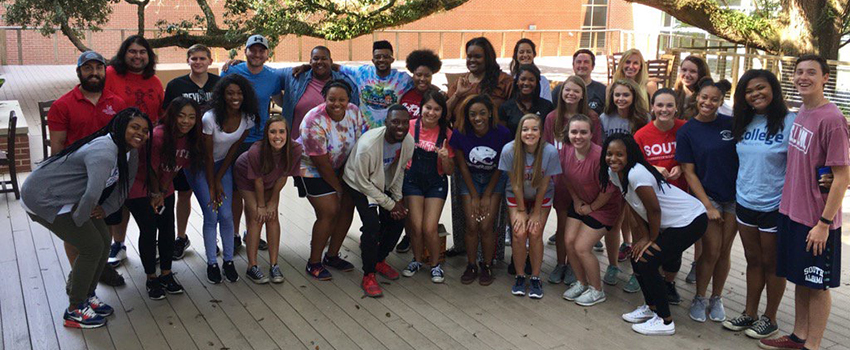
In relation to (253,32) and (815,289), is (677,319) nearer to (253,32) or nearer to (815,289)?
(815,289)

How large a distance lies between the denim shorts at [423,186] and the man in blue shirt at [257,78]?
1071 mm

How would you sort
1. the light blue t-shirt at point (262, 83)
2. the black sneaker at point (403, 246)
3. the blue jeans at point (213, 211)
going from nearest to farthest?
1. the blue jeans at point (213, 211)
2. the light blue t-shirt at point (262, 83)
3. the black sneaker at point (403, 246)

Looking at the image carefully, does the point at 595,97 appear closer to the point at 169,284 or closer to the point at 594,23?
the point at 169,284

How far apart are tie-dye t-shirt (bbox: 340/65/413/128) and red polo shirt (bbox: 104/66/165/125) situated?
1.37 m

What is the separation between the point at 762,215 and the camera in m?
3.98

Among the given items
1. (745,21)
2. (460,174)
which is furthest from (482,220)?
(745,21)

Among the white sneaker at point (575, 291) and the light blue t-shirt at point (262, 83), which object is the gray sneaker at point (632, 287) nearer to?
the white sneaker at point (575, 291)

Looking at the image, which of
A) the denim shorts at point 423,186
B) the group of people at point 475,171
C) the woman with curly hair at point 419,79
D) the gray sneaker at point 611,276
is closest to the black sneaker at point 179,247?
the group of people at point 475,171

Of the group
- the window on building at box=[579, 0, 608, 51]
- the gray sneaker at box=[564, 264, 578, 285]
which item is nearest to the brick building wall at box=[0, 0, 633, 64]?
the window on building at box=[579, 0, 608, 51]

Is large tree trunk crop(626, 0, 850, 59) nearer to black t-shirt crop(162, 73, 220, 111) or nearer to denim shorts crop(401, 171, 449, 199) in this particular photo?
denim shorts crop(401, 171, 449, 199)

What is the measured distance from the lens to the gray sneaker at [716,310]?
4.41 m

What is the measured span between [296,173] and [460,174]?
1.07m

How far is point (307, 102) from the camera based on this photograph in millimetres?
5242

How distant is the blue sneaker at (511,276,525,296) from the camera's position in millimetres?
4771
